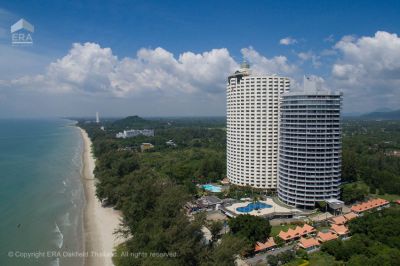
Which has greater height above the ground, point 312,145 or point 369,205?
point 312,145

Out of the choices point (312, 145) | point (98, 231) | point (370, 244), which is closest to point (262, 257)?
point (370, 244)

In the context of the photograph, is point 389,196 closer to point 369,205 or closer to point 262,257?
point 369,205

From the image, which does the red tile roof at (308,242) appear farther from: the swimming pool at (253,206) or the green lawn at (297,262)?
the swimming pool at (253,206)

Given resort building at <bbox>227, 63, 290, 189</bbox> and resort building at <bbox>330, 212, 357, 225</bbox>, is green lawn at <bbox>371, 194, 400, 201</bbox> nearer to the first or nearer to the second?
resort building at <bbox>330, 212, 357, 225</bbox>

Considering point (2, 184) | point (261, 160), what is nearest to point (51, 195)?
point (2, 184)

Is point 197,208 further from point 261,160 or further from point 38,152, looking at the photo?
point 38,152

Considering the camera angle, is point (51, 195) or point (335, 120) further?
point (51, 195)

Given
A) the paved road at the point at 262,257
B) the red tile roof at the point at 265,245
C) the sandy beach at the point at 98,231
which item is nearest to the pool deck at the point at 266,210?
the red tile roof at the point at 265,245
